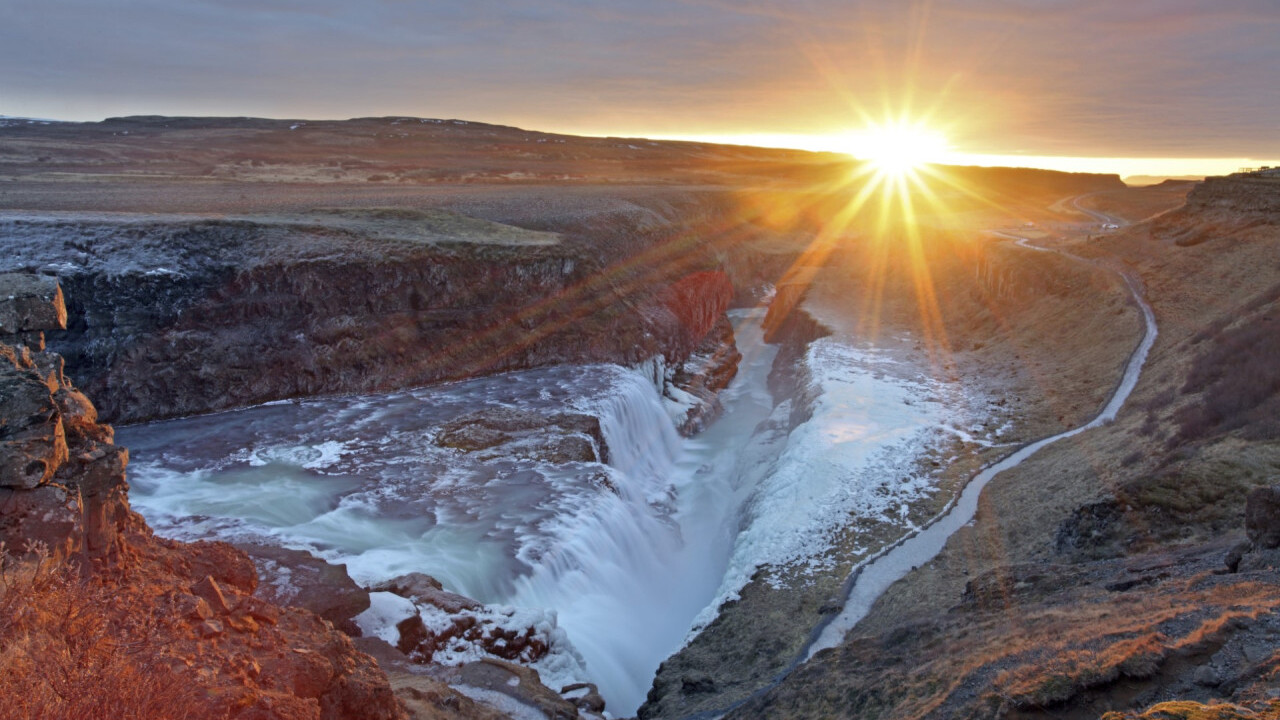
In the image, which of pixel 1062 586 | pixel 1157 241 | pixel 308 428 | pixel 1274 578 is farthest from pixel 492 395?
pixel 1157 241

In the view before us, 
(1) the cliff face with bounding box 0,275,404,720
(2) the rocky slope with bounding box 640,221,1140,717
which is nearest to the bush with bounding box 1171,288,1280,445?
(2) the rocky slope with bounding box 640,221,1140,717

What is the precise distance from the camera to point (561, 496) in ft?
81.3

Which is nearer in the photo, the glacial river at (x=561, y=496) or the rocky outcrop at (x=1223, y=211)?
the glacial river at (x=561, y=496)

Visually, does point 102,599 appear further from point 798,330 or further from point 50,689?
point 798,330

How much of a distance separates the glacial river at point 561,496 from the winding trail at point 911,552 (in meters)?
1.76

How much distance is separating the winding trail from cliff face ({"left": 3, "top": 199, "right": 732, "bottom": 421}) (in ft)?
60.5

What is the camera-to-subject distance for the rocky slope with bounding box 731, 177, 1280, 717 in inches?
375

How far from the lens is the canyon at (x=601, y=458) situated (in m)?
9.83

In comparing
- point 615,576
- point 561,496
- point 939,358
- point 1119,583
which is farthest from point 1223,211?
point 615,576

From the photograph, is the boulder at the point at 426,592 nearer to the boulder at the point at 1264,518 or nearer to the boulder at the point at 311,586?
the boulder at the point at 311,586

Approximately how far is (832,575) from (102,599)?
1774 centimetres

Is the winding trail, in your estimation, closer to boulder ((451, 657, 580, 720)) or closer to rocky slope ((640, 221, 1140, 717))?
rocky slope ((640, 221, 1140, 717))

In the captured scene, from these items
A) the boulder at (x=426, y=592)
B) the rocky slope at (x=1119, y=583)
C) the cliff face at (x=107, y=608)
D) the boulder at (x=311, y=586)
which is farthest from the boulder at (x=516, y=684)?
the cliff face at (x=107, y=608)

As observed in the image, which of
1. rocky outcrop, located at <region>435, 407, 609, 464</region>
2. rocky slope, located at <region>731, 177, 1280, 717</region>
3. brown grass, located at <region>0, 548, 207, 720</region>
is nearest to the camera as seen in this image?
brown grass, located at <region>0, 548, 207, 720</region>
